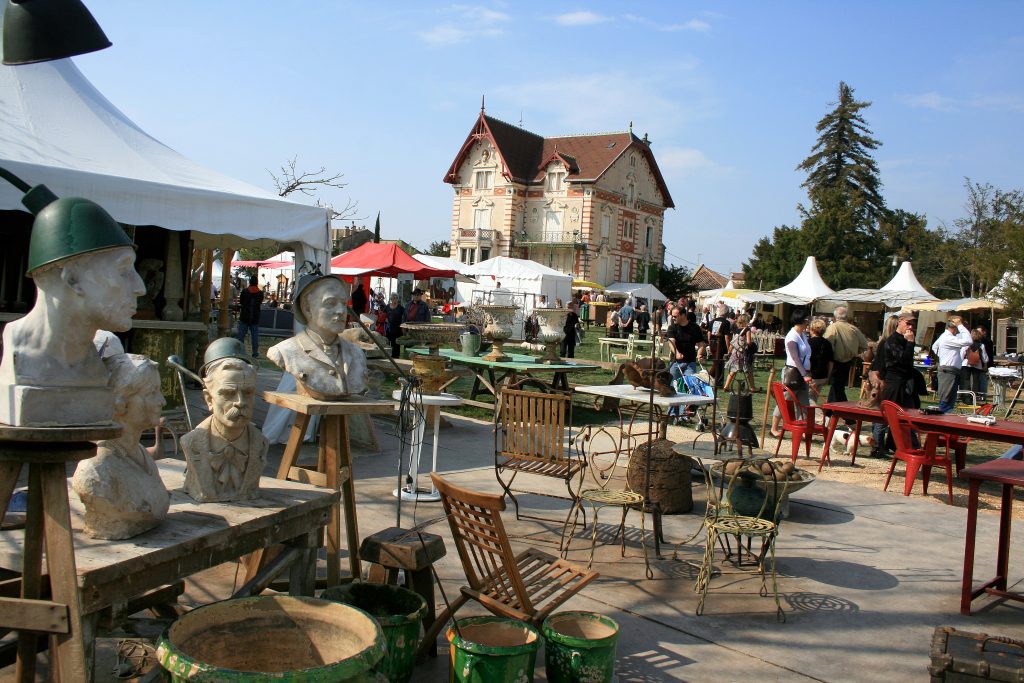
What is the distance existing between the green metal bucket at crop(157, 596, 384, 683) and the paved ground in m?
0.94

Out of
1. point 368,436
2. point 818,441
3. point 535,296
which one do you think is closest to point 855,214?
point 535,296

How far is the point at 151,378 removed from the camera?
2.73m

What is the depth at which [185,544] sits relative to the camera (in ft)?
8.77

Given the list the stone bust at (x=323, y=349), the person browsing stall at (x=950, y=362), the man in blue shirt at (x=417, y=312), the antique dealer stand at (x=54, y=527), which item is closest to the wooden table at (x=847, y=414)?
the person browsing stall at (x=950, y=362)

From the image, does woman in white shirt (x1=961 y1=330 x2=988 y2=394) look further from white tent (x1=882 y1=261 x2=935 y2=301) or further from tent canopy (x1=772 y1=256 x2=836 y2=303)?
white tent (x1=882 y1=261 x2=935 y2=301)

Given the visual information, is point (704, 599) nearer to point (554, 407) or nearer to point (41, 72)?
point (554, 407)

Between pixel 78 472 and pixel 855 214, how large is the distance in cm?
4909

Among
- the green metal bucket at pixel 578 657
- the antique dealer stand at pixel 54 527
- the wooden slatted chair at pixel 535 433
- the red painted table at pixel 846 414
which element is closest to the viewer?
the antique dealer stand at pixel 54 527

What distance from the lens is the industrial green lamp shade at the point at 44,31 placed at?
3062 mm

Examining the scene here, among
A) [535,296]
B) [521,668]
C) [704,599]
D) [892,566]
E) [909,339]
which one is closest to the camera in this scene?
[521,668]

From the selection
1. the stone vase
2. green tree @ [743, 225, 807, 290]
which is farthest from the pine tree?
the stone vase

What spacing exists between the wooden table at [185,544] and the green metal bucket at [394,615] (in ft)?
0.65

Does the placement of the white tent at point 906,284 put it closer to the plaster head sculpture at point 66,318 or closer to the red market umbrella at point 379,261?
the red market umbrella at point 379,261

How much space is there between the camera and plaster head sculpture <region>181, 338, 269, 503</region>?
3.17m
